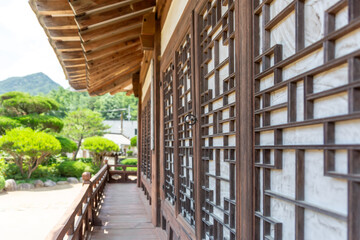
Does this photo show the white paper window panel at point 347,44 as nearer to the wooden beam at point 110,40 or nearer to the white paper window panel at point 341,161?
the white paper window panel at point 341,161

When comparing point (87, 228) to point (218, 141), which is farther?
point (87, 228)

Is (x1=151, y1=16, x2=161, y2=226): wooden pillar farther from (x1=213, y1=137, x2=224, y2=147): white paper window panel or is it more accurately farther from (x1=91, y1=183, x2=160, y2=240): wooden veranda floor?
(x1=213, y1=137, x2=224, y2=147): white paper window panel

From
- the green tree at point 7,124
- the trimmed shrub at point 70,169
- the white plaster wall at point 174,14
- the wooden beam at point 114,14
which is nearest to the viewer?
the white plaster wall at point 174,14

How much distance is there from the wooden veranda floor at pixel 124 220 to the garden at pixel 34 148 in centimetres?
715

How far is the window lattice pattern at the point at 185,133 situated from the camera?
257 centimetres

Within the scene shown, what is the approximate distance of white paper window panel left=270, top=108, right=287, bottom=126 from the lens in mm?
1105

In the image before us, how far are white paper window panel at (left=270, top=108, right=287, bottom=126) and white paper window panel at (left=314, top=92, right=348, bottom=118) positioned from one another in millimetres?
185

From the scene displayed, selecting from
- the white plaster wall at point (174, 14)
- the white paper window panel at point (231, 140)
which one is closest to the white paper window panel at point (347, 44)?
the white paper window panel at point (231, 140)

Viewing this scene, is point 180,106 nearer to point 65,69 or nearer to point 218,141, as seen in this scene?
point 218,141

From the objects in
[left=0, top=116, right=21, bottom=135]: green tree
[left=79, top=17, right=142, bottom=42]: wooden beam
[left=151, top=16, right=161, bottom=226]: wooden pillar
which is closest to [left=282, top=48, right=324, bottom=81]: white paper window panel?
[left=79, top=17, right=142, bottom=42]: wooden beam

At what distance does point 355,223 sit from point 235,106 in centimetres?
83

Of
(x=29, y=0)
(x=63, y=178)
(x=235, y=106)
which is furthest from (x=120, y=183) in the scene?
(x=235, y=106)

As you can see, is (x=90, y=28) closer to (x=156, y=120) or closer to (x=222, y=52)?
(x=156, y=120)

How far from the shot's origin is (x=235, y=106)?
149cm
